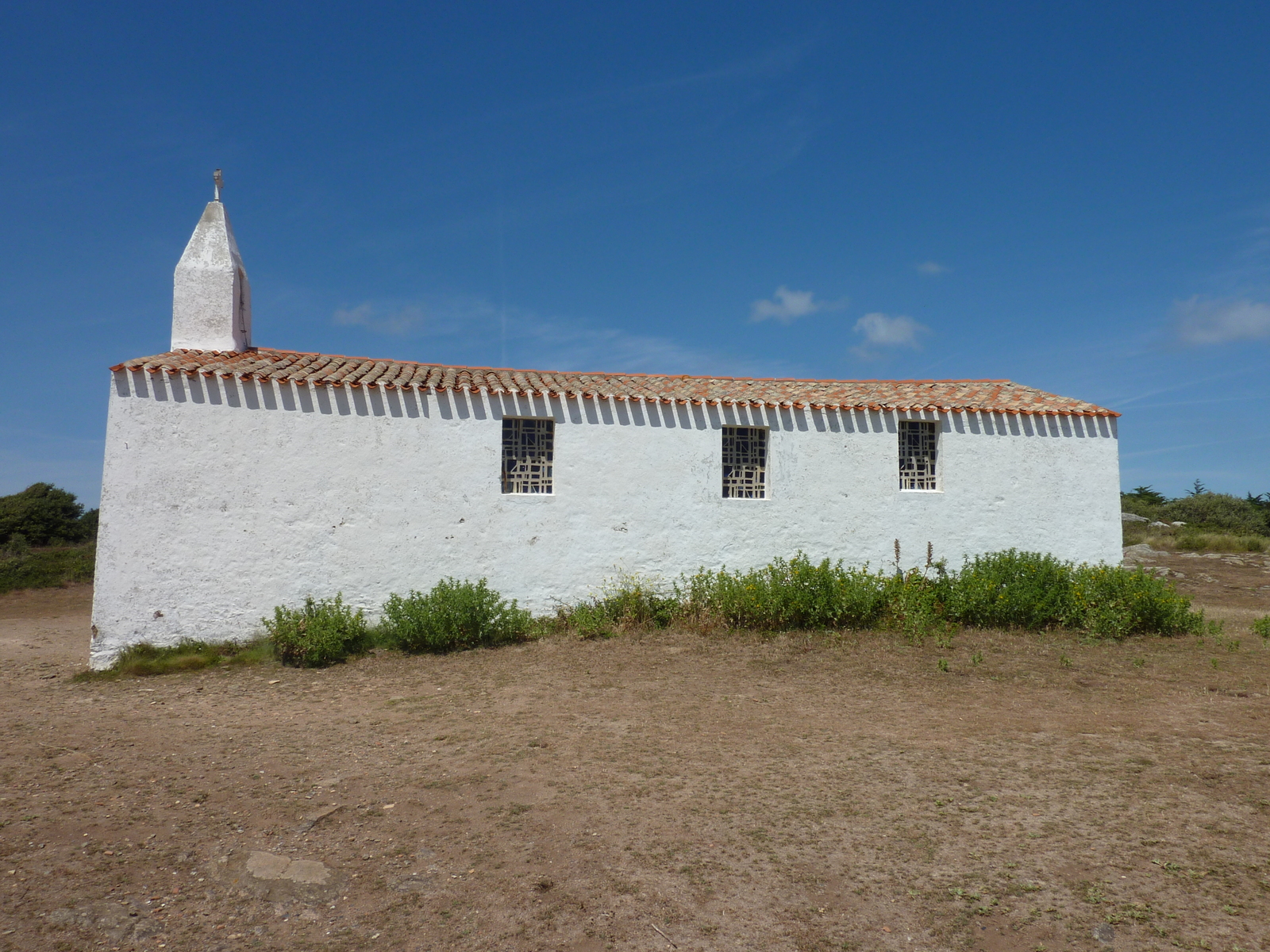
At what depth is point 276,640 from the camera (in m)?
9.38

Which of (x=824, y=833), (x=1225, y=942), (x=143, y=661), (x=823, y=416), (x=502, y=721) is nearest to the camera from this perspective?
(x=1225, y=942)

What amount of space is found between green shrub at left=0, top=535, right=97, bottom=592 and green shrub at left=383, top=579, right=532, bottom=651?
13170mm

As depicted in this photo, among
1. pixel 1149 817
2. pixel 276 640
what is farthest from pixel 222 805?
pixel 1149 817

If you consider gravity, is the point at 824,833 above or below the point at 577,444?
below

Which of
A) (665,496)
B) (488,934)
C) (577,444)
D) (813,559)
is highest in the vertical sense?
(577,444)

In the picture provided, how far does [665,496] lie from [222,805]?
6.98m

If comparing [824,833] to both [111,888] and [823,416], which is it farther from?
[823,416]

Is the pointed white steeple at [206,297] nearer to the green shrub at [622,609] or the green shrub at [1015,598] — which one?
the green shrub at [622,609]

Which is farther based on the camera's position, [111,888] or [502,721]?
[502,721]

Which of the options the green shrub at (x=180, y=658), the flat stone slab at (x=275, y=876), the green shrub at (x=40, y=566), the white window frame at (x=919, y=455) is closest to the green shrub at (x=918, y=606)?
the white window frame at (x=919, y=455)

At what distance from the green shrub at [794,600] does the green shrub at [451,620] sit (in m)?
2.46

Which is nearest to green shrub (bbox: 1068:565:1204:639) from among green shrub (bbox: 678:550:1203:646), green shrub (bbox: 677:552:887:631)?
green shrub (bbox: 678:550:1203:646)

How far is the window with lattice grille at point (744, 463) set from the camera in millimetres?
11398

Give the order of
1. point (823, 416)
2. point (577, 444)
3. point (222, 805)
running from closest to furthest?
point (222, 805), point (577, 444), point (823, 416)
